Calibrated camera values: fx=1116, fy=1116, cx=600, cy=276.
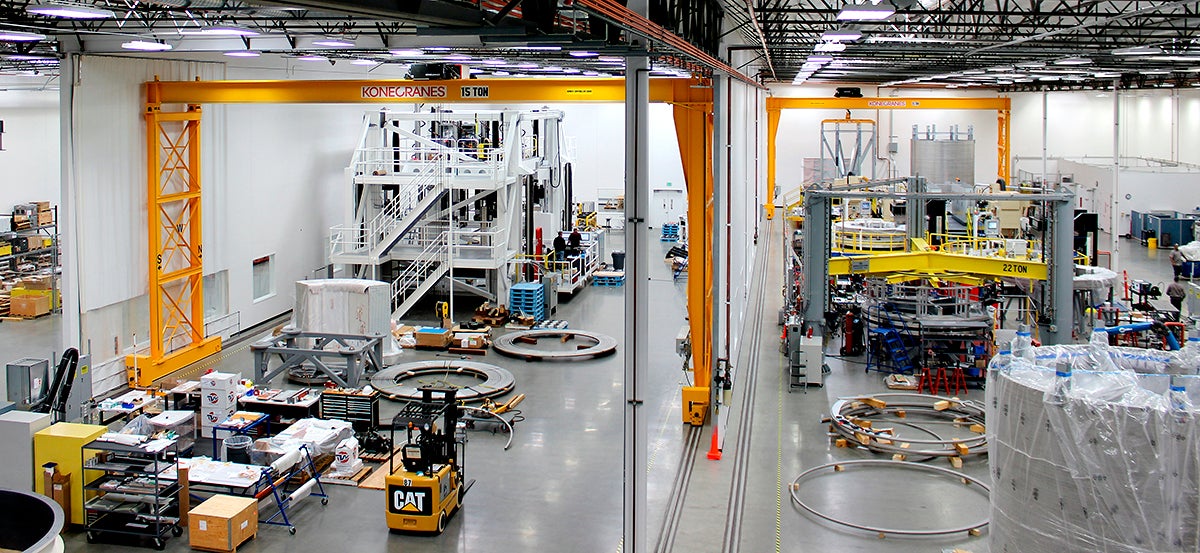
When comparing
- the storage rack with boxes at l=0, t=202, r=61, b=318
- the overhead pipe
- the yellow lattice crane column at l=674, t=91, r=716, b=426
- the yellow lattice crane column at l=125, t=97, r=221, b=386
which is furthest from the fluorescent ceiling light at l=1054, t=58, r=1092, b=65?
the storage rack with boxes at l=0, t=202, r=61, b=318

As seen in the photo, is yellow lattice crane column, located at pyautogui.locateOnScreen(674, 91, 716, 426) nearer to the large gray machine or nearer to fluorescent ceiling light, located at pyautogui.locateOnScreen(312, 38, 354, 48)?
fluorescent ceiling light, located at pyautogui.locateOnScreen(312, 38, 354, 48)

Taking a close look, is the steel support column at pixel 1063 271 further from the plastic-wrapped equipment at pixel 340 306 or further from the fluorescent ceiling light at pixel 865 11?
the plastic-wrapped equipment at pixel 340 306

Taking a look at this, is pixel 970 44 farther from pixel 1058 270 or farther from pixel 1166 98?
pixel 1166 98

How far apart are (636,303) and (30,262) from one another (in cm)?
2528

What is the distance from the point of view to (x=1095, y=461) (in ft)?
31.1

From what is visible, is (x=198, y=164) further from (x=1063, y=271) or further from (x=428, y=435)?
(x=1063, y=271)

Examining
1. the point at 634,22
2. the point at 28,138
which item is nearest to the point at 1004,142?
the point at 28,138

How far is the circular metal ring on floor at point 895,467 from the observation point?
13.4 m

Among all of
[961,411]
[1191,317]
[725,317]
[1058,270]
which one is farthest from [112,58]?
[1191,317]

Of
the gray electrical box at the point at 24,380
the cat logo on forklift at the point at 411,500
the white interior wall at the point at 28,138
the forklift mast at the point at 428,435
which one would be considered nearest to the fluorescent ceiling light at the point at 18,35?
the gray electrical box at the point at 24,380

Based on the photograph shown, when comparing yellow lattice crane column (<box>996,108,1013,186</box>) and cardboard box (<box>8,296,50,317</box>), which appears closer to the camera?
cardboard box (<box>8,296,50,317</box>)

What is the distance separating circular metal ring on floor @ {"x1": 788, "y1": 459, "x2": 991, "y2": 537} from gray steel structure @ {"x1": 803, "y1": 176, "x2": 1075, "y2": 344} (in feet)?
17.7

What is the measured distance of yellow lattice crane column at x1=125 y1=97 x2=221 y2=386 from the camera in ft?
69.5

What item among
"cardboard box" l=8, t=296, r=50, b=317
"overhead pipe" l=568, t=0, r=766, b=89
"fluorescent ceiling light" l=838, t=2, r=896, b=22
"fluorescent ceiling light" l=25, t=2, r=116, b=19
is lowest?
"cardboard box" l=8, t=296, r=50, b=317
